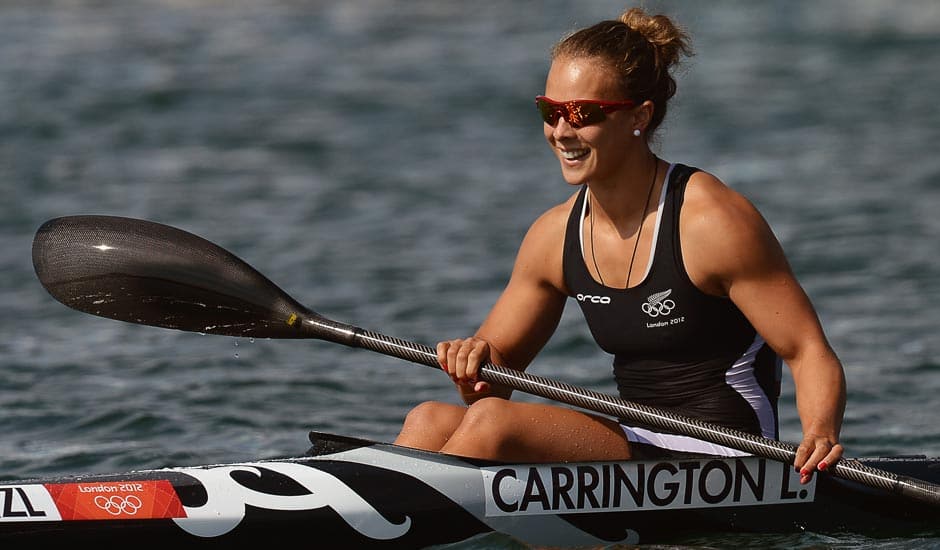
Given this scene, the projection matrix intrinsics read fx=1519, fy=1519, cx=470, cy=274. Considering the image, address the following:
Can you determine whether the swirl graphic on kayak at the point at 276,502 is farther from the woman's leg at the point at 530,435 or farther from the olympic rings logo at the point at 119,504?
the woman's leg at the point at 530,435

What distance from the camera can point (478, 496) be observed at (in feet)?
14.9

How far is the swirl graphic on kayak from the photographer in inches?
173

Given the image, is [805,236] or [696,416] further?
[805,236]

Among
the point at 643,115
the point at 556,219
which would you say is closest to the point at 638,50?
the point at 643,115

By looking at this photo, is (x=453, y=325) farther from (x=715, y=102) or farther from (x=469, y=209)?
(x=715, y=102)

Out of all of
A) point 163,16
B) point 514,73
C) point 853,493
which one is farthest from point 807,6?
point 853,493

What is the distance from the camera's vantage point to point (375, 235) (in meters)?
11.4

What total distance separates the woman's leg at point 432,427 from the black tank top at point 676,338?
52cm

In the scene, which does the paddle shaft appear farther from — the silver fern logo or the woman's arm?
the silver fern logo

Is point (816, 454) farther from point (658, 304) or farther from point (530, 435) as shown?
point (530, 435)

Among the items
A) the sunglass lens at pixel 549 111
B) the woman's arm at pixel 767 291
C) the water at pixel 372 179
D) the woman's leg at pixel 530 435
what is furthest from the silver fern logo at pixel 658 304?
the water at pixel 372 179

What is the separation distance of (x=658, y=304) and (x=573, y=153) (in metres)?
0.52

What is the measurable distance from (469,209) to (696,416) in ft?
24.7

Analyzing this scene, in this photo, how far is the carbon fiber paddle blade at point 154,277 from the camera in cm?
502
